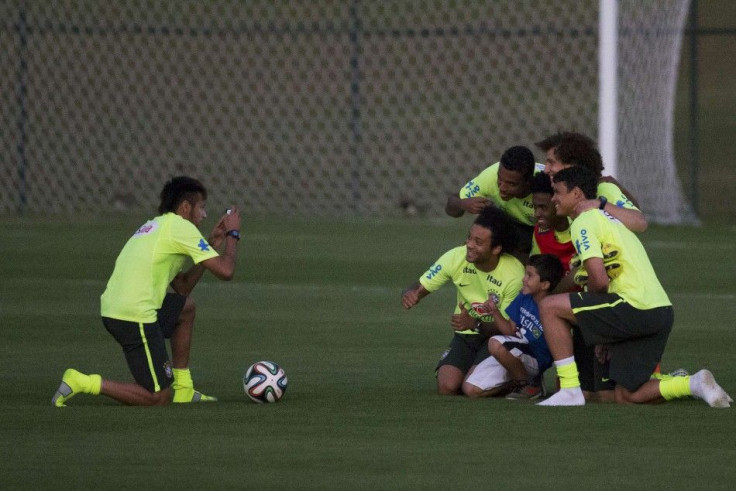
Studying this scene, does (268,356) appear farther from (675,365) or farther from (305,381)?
(675,365)

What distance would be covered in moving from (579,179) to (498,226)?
73cm

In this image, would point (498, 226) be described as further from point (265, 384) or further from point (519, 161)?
point (265, 384)

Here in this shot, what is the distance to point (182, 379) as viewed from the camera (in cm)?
801

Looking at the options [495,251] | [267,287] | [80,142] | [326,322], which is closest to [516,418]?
[495,251]

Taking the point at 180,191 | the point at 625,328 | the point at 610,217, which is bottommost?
the point at 625,328

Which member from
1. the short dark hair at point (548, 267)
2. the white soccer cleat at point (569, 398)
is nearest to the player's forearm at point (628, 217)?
the short dark hair at point (548, 267)

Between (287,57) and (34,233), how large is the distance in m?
8.46

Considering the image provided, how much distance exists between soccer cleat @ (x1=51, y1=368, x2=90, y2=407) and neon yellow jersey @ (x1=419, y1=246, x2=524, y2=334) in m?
2.07

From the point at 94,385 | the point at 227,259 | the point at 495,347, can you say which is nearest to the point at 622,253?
the point at 495,347

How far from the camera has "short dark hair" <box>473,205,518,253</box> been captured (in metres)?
8.28

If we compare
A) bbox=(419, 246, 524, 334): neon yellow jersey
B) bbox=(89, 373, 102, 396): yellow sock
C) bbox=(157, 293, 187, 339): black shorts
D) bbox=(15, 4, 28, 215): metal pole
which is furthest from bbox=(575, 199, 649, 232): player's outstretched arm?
bbox=(15, 4, 28, 215): metal pole

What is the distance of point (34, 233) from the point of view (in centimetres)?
1739

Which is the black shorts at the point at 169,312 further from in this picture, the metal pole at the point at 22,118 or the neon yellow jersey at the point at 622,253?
the metal pole at the point at 22,118

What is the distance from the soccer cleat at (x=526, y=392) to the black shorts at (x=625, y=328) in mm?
501
